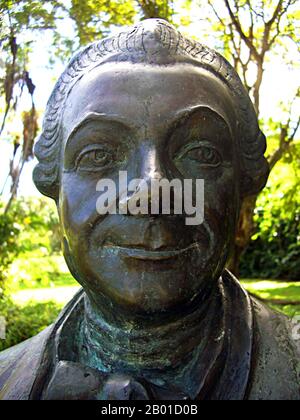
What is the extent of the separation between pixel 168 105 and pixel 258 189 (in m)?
0.55

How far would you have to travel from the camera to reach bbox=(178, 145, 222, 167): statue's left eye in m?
1.60

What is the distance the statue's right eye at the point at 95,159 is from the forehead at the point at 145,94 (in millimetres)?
100

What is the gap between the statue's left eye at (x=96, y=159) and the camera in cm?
158

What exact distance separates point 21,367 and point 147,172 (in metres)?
0.82

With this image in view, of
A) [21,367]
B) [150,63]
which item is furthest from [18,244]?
[150,63]

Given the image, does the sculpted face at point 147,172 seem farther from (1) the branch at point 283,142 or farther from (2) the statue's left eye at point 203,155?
(1) the branch at point 283,142

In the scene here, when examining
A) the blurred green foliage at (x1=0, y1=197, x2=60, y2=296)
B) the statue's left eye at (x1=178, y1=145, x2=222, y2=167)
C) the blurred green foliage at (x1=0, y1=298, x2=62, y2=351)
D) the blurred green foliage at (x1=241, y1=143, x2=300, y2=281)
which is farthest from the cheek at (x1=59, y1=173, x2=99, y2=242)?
the blurred green foliage at (x1=241, y1=143, x2=300, y2=281)

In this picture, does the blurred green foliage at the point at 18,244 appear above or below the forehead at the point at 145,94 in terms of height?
below

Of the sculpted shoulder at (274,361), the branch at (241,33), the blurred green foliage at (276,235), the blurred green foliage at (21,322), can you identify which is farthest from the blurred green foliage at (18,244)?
the sculpted shoulder at (274,361)

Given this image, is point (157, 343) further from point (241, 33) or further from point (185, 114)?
point (241, 33)

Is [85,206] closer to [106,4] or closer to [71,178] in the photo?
[71,178]

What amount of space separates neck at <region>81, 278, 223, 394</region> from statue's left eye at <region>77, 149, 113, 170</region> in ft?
1.59

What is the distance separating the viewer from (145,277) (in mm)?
1505
